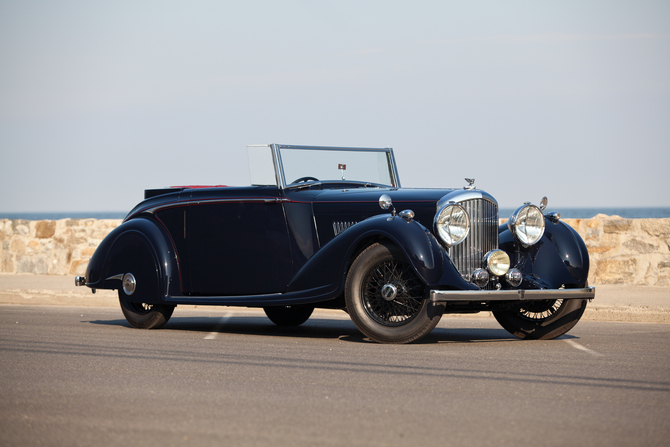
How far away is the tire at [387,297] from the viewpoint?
6.58 metres

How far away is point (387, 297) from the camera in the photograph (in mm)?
6566

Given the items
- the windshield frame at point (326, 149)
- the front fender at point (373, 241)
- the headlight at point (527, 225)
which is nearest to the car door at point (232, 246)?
the windshield frame at point (326, 149)

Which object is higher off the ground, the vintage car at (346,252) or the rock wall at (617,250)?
the vintage car at (346,252)

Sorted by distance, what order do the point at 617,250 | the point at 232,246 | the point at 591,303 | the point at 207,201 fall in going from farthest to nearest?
the point at 617,250 < the point at 591,303 < the point at 207,201 < the point at 232,246

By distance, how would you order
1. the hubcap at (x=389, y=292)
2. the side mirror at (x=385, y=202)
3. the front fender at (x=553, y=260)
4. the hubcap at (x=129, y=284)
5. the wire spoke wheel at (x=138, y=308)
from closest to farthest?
the hubcap at (x=389, y=292)
the side mirror at (x=385, y=202)
the front fender at (x=553, y=260)
the hubcap at (x=129, y=284)
the wire spoke wheel at (x=138, y=308)

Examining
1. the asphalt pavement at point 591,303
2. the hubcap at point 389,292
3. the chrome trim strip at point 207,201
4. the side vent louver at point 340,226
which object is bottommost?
the asphalt pavement at point 591,303

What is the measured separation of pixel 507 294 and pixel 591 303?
3903mm

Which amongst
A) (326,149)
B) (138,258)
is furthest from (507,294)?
(138,258)

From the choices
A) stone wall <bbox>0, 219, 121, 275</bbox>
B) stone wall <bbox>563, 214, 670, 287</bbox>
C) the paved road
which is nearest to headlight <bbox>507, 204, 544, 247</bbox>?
the paved road

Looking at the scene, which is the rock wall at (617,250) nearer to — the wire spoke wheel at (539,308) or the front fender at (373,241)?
the wire spoke wheel at (539,308)

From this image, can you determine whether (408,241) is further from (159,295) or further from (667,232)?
(667,232)

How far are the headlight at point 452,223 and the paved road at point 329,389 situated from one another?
35.5 inches

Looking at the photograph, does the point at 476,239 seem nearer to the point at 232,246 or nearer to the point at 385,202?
the point at 385,202

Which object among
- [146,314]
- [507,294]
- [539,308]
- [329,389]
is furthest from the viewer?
[146,314]
